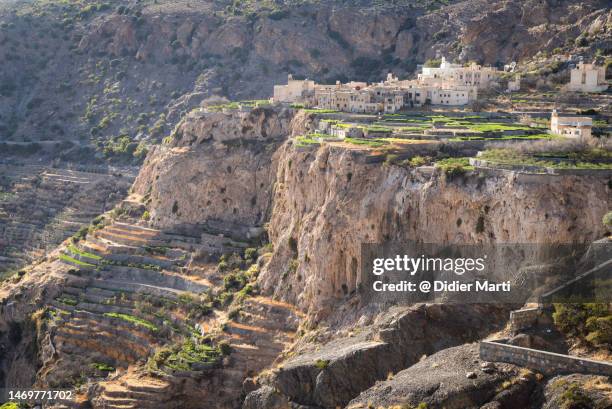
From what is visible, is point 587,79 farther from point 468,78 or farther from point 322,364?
point 322,364

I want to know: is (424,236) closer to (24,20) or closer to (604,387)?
(604,387)

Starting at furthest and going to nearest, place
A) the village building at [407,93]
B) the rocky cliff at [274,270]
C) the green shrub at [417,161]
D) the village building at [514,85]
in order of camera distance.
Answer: the village building at [514,85] → the village building at [407,93] → the green shrub at [417,161] → the rocky cliff at [274,270]

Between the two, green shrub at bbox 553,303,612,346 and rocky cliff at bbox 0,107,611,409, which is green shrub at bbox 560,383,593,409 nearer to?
rocky cliff at bbox 0,107,611,409

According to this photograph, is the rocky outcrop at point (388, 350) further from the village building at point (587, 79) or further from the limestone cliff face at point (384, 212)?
the village building at point (587, 79)

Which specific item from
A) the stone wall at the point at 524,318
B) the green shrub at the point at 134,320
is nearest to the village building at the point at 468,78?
the green shrub at the point at 134,320

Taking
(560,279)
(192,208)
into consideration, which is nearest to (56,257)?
(192,208)
